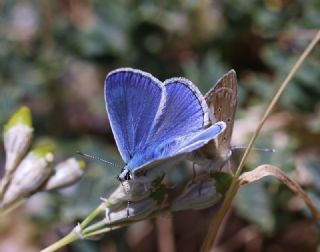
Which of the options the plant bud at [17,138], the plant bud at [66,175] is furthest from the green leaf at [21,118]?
the plant bud at [66,175]

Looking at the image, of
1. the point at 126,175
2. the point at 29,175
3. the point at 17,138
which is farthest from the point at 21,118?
the point at 126,175

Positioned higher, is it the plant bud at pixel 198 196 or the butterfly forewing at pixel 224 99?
the butterfly forewing at pixel 224 99

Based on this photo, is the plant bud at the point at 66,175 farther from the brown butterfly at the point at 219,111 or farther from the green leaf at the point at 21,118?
the brown butterfly at the point at 219,111

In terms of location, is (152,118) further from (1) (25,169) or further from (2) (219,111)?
(1) (25,169)

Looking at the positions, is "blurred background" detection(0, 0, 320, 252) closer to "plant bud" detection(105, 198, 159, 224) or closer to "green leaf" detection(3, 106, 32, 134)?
"green leaf" detection(3, 106, 32, 134)

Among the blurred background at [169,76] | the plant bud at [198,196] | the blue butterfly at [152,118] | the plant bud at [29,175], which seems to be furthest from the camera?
the blurred background at [169,76]
